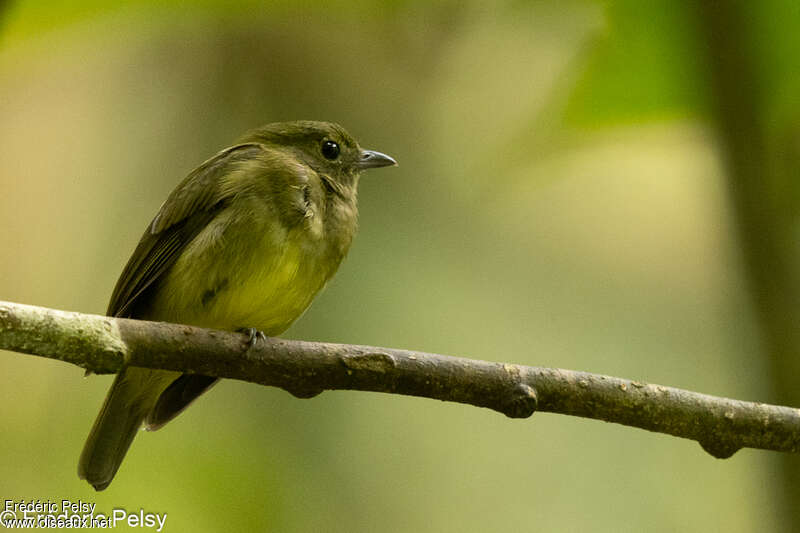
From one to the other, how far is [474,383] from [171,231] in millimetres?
1605

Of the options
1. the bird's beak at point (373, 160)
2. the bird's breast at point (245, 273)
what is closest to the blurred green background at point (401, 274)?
the bird's beak at point (373, 160)

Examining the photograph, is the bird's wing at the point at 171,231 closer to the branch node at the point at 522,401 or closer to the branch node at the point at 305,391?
the branch node at the point at 305,391

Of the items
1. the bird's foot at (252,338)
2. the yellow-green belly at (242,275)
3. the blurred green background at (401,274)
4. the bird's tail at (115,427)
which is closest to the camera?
the bird's foot at (252,338)

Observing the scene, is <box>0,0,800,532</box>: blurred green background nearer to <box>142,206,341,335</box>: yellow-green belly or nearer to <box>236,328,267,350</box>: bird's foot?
<box>142,206,341,335</box>: yellow-green belly

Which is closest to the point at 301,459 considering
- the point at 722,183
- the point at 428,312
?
the point at 428,312

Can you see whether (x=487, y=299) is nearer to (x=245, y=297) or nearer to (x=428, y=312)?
(x=428, y=312)

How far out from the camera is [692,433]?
266 centimetres

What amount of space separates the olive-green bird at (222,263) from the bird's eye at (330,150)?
0.29 m

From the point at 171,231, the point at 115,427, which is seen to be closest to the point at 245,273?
the point at 171,231

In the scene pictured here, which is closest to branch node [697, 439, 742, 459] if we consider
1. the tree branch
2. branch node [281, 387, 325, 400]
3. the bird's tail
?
the tree branch

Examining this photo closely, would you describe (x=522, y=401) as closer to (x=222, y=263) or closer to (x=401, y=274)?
(x=222, y=263)

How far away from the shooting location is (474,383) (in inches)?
102

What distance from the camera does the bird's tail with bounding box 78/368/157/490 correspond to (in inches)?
140

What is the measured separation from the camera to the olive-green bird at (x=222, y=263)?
133 inches
